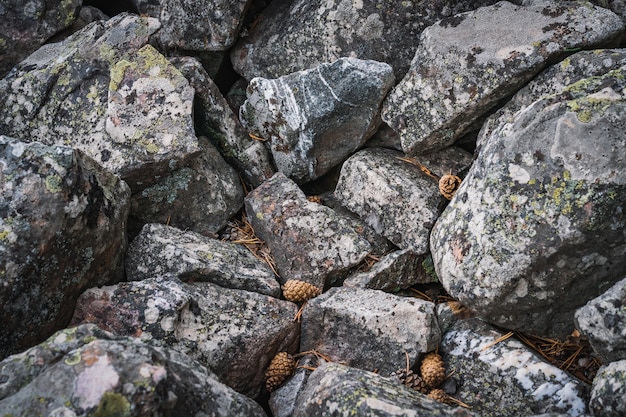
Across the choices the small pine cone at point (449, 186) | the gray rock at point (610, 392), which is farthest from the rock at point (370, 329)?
the gray rock at point (610, 392)

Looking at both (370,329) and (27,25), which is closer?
(370,329)

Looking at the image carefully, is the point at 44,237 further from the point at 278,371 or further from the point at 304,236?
the point at 304,236

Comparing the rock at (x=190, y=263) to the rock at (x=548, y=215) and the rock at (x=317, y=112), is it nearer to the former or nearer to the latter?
the rock at (x=317, y=112)

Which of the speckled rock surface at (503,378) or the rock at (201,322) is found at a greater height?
the rock at (201,322)

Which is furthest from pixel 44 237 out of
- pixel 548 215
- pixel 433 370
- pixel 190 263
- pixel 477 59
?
pixel 477 59

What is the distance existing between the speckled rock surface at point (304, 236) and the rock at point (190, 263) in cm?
18

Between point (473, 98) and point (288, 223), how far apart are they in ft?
4.49

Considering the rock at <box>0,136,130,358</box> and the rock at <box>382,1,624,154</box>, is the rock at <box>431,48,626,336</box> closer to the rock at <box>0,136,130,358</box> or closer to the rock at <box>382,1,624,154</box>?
the rock at <box>382,1,624,154</box>

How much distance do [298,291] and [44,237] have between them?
4.77ft

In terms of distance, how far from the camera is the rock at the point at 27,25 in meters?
5.04

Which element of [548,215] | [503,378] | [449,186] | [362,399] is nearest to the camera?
[362,399]

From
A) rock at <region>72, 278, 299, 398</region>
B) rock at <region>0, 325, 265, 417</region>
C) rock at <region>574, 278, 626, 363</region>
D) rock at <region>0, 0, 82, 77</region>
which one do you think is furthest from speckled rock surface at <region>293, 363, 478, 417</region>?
rock at <region>0, 0, 82, 77</region>

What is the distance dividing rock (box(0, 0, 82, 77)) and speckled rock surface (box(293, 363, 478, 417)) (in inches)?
137

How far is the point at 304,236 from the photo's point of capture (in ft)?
14.0
